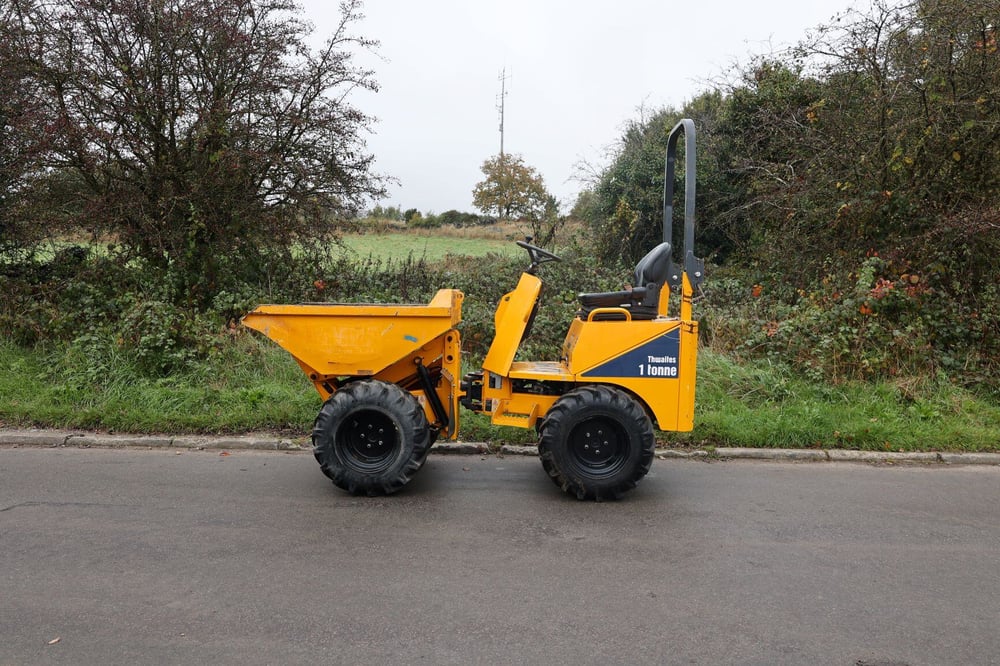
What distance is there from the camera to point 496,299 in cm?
1088

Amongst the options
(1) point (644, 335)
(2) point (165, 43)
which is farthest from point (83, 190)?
(1) point (644, 335)

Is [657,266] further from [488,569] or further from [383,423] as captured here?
[488,569]

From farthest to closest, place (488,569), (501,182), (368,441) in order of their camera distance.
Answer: (501,182) < (368,441) < (488,569)

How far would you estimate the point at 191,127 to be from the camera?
10.0m

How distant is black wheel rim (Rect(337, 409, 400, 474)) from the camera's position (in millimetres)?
5254

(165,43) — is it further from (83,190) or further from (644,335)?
(644,335)

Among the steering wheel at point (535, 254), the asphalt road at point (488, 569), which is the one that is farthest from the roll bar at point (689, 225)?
the asphalt road at point (488, 569)

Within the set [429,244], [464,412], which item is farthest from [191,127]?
[429,244]

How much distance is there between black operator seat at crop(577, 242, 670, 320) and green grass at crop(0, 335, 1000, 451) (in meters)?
1.87

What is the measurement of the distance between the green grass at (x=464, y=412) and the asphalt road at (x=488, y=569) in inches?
34.2

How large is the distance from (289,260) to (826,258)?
8.07 metres

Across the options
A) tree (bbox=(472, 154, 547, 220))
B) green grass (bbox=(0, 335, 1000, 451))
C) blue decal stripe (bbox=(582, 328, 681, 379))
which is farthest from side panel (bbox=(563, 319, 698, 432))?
tree (bbox=(472, 154, 547, 220))

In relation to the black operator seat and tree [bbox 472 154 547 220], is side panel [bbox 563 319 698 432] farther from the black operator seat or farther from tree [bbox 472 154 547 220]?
tree [bbox 472 154 547 220]

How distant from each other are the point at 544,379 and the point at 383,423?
4.07 ft
